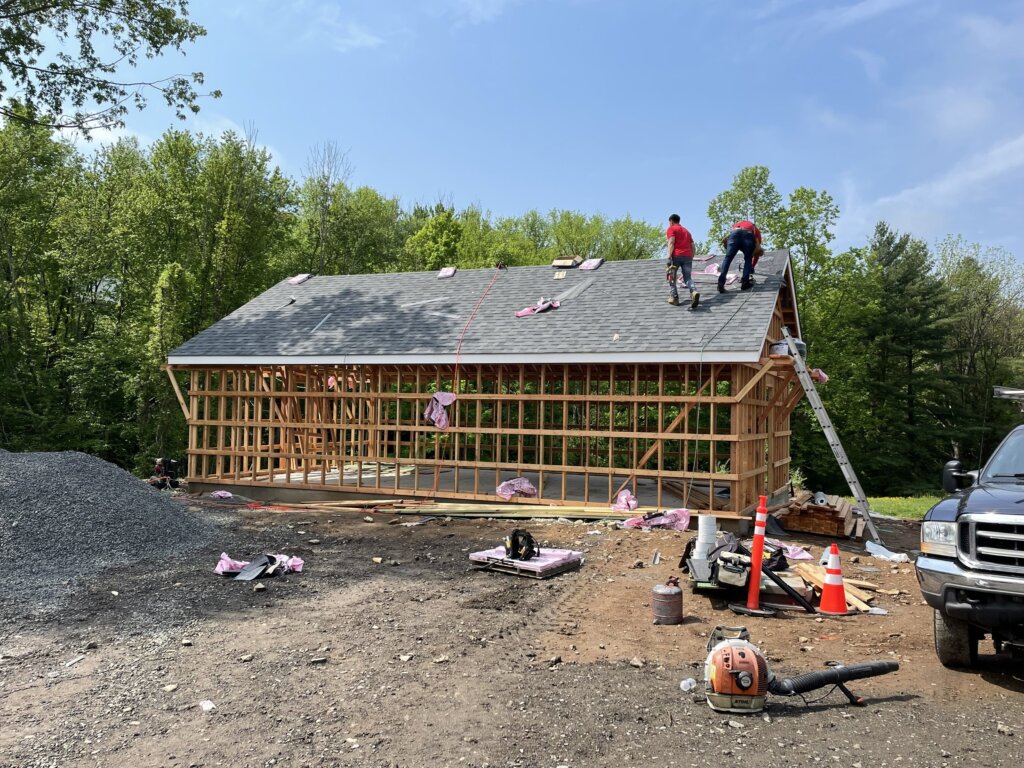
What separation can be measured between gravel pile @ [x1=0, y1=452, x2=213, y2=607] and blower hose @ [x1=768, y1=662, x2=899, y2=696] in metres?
6.99

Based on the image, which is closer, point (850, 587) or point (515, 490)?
point (850, 587)

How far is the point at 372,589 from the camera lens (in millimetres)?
7676

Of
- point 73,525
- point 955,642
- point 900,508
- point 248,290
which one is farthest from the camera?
point 248,290

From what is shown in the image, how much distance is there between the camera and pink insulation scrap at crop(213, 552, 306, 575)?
8297 mm

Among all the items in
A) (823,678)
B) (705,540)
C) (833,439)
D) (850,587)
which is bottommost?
(850,587)

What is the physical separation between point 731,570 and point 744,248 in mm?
7630

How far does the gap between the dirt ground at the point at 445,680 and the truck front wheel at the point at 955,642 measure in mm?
130

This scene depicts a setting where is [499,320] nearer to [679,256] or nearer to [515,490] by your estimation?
[515,490]

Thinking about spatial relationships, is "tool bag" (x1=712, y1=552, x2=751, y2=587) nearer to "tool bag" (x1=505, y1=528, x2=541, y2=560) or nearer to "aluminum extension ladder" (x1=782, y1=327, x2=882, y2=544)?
"tool bag" (x1=505, y1=528, x2=541, y2=560)

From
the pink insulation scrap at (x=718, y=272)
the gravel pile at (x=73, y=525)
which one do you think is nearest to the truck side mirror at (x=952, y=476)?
the pink insulation scrap at (x=718, y=272)

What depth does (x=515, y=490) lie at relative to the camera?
42.8ft

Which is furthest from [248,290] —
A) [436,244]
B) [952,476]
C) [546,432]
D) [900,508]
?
[952,476]

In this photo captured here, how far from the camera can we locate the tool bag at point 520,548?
336 inches

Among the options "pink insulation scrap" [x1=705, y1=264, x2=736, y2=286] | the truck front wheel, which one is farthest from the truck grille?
"pink insulation scrap" [x1=705, y1=264, x2=736, y2=286]
